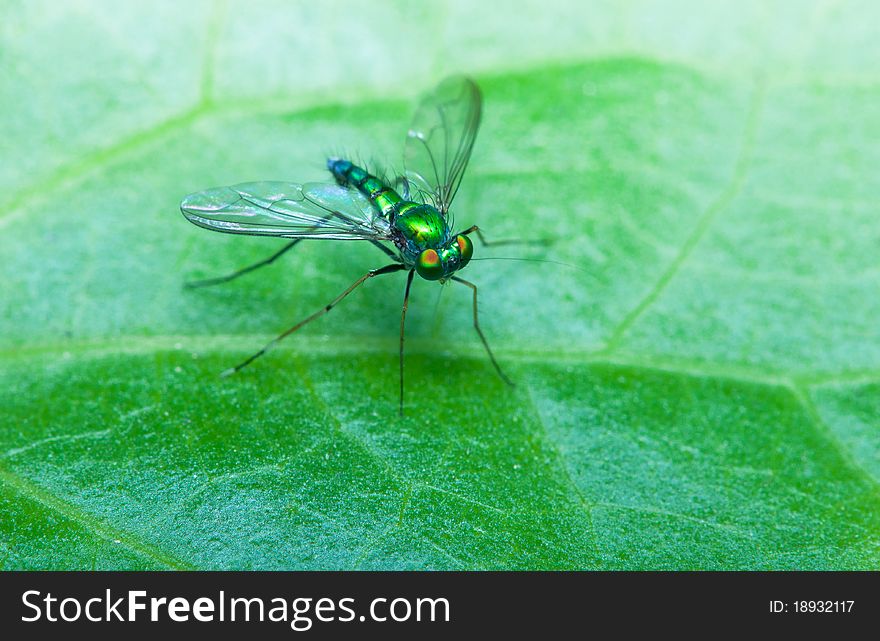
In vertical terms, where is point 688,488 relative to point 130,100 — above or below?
below

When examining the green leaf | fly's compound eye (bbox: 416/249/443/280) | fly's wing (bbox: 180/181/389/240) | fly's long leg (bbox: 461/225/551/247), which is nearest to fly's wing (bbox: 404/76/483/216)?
the green leaf

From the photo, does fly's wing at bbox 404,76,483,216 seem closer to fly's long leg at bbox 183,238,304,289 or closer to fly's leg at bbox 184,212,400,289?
fly's leg at bbox 184,212,400,289

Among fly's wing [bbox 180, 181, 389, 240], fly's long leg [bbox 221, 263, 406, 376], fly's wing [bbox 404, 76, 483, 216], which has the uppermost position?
fly's wing [bbox 404, 76, 483, 216]

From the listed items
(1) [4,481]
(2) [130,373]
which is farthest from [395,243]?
(1) [4,481]

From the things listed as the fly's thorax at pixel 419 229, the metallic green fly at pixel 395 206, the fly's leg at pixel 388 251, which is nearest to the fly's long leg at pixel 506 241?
the metallic green fly at pixel 395 206

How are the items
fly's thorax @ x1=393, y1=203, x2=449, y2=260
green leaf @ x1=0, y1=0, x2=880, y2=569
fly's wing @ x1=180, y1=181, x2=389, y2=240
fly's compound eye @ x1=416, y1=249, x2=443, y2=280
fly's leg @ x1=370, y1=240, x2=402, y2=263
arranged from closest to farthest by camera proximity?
green leaf @ x1=0, y1=0, x2=880, y2=569 < fly's wing @ x1=180, y1=181, x2=389, y2=240 < fly's compound eye @ x1=416, y1=249, x2=443, y2=280 < fly's thorax @ x1=393, y1=203, x2=449, y2=260 < fly's leg @ x1=370, y1=240, x2=402, y2=263
